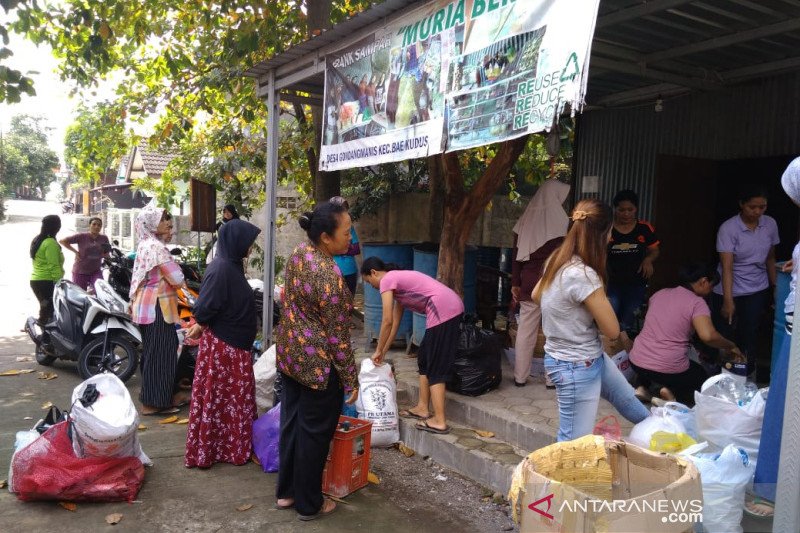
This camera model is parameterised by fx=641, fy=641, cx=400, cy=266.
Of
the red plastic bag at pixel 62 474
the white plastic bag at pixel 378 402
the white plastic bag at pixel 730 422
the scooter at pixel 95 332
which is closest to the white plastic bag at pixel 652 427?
the white plastic bag at pixel 730 422

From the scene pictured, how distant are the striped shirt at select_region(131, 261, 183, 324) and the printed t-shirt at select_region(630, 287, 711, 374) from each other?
372 centimetres

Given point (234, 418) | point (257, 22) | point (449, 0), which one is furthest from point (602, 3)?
point (257, 22)

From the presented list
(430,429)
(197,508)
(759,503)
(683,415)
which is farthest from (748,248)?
(197,508)

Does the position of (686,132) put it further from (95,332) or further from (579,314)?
(95,332)

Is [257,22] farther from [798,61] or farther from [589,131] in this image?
[798,61]

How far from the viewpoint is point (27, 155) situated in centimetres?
5625

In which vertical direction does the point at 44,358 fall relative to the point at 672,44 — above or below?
below

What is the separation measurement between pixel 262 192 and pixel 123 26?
12.7 ft

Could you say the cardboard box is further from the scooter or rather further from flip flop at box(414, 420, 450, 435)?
the scooter

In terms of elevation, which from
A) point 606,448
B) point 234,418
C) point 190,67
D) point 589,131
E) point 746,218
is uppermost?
point 190,67

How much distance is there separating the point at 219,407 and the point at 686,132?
5.30m

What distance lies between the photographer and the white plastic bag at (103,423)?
12.3 ft

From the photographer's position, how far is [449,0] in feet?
13.5

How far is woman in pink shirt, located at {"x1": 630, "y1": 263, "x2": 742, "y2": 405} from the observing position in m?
4.40
